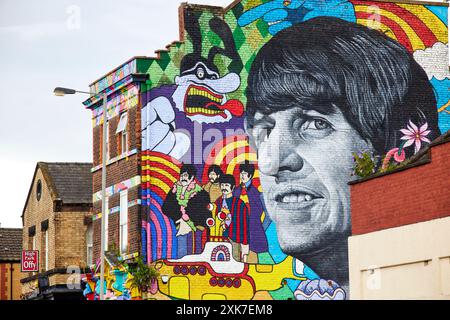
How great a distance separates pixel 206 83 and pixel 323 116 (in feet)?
16.3

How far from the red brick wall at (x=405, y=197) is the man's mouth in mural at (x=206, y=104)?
13627 mm

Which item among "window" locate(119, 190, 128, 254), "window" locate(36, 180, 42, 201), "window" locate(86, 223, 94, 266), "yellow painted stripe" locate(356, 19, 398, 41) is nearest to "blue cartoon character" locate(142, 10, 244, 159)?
"window" locate(119, 190, 128, 254)

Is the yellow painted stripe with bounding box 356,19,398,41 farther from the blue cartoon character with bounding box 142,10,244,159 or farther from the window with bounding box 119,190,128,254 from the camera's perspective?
the window with bounding box 119,190,128,254

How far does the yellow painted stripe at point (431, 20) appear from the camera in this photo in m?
49.0

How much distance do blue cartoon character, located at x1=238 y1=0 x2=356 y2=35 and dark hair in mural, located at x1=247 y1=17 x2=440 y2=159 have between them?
26cm

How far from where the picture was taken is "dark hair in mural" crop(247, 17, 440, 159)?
46531 mm

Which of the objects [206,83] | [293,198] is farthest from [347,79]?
[206,83]

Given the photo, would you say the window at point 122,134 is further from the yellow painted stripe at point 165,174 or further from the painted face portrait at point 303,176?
the painted face portrait at point 303,176

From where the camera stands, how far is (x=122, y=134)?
47.6 meters

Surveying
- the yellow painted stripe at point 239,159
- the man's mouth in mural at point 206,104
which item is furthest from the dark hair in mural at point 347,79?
the yellow painted stripe at point 239,159

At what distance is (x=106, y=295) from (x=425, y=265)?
20.5 metres

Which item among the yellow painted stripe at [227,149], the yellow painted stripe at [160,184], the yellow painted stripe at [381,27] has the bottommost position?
the yellow painted stripe at [160,184]

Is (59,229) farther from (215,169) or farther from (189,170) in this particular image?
(215,169)
